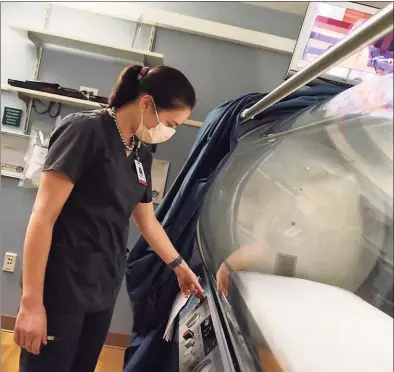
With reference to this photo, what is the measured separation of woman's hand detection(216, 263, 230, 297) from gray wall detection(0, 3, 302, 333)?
2.95ft

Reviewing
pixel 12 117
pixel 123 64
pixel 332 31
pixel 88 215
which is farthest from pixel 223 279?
pixel 12 117

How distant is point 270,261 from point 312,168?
0.39 m

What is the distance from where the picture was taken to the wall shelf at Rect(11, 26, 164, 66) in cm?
234

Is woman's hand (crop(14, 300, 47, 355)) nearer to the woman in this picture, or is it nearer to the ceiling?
the woman

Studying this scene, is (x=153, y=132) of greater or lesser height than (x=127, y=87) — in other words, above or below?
below

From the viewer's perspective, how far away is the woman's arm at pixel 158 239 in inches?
61.9

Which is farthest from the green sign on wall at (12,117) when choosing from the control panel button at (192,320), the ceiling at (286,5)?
the control panel button at (192,320)

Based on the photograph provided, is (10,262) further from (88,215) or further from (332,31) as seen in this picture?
(332,31)

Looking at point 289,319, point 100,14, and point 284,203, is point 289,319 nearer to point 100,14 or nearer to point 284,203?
point 284,203

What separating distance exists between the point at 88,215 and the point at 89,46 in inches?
58.1

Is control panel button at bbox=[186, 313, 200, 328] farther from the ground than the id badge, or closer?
closer

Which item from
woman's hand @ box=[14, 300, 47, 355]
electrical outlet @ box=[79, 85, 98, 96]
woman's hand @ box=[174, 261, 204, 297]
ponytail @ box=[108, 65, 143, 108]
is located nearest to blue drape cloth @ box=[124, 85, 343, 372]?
woman's hand @ box=[174, 261, 204, 297]

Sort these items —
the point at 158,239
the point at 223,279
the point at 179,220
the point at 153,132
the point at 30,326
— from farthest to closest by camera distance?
the point at 179,220 < the point at 223,279 < the point at 158,239 < the point at 153,132 < the point at 30,326

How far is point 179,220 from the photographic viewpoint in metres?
1.90
